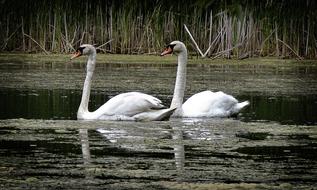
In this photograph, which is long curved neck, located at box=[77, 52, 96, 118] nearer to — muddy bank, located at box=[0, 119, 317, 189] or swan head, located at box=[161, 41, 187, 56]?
muddy bank, located at box=[0, 119, 317, 189]

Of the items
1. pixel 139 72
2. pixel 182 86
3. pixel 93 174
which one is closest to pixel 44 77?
pixel 139 72

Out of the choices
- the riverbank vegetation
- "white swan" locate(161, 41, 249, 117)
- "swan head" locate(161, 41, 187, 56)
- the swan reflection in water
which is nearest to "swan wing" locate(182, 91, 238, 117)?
"white swan" locate(161, 41, 249, 117)

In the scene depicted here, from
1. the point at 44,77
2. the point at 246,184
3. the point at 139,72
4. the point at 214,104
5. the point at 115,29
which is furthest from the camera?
the point at 115,29

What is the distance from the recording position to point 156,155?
6.84 metres

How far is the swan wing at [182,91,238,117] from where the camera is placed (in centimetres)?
983

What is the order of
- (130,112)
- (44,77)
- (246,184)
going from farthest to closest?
(44,77)
(130,112)
(246,184)

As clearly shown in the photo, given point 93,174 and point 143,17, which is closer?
point 93,174

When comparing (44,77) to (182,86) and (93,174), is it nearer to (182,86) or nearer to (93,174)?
(182,86)

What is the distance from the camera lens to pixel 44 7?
66.8 feet

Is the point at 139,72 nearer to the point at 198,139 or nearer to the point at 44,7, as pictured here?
the point at 44,7

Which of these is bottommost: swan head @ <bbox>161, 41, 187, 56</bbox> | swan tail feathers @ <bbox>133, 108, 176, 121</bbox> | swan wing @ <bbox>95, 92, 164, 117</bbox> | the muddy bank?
the muddy bank

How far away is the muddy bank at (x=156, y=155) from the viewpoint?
226 inches

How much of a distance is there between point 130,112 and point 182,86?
132cm

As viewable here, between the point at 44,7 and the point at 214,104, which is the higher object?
the point at 44,7
